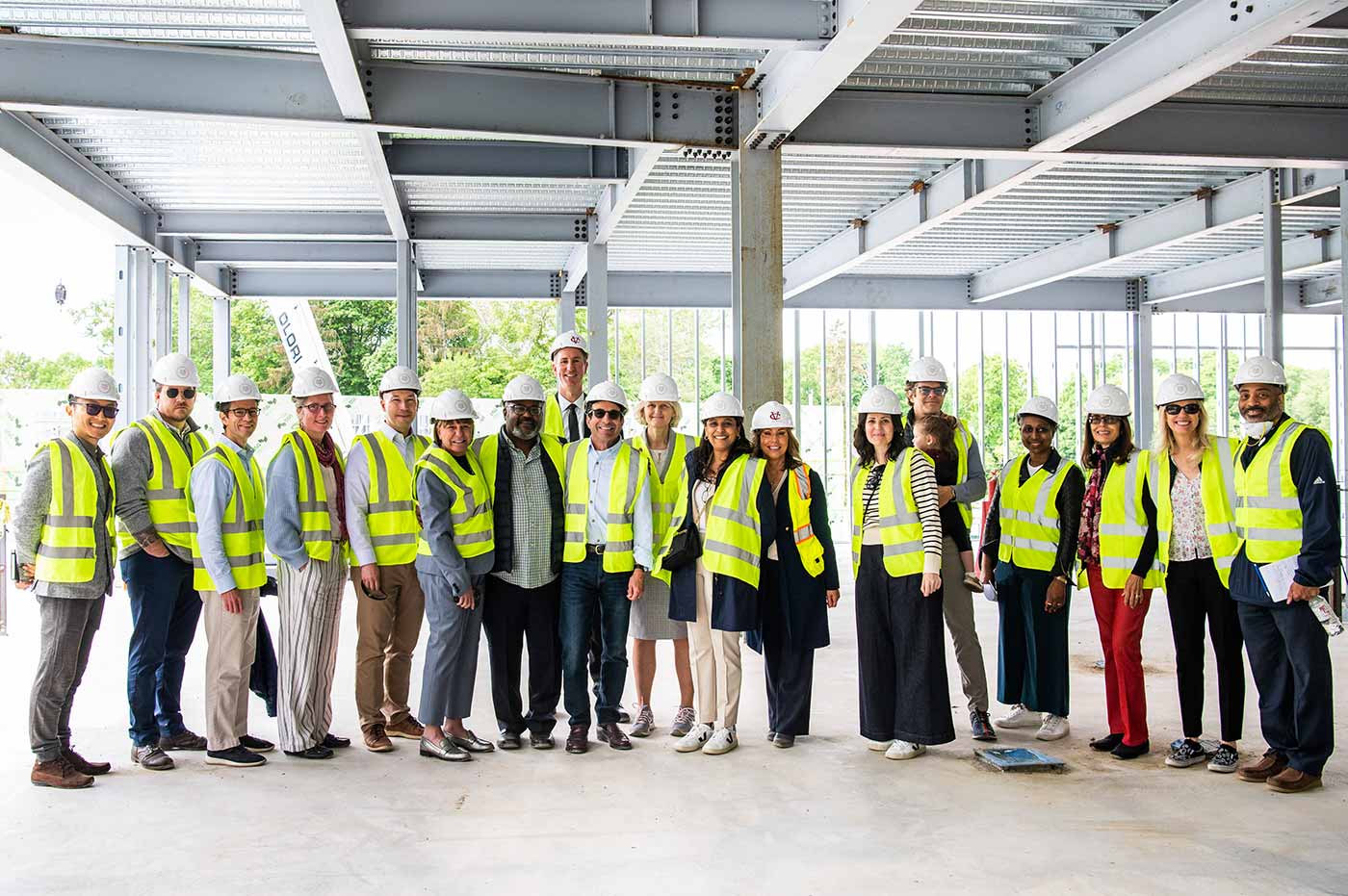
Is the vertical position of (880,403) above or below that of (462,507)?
above

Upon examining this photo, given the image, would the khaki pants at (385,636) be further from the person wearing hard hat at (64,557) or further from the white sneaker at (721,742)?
the white sneaker at (721,742)

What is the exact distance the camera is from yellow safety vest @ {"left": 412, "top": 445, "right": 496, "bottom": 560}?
225 inches

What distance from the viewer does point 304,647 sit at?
Result: 19.0 feet

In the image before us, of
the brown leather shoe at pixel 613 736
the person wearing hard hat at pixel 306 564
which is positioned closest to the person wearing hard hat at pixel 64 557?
the person wearing hard hat at pixel 306 564

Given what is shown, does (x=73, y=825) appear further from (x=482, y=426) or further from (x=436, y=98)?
(x=482, y=426)

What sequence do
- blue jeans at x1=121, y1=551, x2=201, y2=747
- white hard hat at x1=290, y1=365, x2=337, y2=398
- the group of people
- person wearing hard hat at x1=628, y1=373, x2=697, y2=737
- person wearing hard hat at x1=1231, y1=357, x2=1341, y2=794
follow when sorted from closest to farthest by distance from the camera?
person wearing hard hat at x1=1231, y1=357, x2=1341, y2=794 → the group of people → blue jeans at x1=121, y1=551, x2=201, y2=747 → white hard hat at x1=290, y1=365, x2=337, y2=398 → person wearing hard hat at x1=628, y1=373, x2=697, y2=737

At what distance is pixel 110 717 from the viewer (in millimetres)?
6742

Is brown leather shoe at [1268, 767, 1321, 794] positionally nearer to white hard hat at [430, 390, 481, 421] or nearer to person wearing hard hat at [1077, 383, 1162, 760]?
person wearing hard hat at [1077, 383, 1162, 760]

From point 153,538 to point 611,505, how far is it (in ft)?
7.64

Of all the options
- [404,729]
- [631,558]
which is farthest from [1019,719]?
[404,729]

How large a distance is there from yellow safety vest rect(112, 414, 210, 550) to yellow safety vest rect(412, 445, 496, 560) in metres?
1.20

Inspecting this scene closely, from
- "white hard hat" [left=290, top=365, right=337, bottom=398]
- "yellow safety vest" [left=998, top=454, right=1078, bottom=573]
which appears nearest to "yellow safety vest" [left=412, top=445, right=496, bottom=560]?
"white hard hat" [left=290, top=365, right=337, bottom=398]

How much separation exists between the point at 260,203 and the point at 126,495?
25.0 ft

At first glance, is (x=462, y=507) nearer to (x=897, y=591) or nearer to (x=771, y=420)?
(x=771, y=420)
